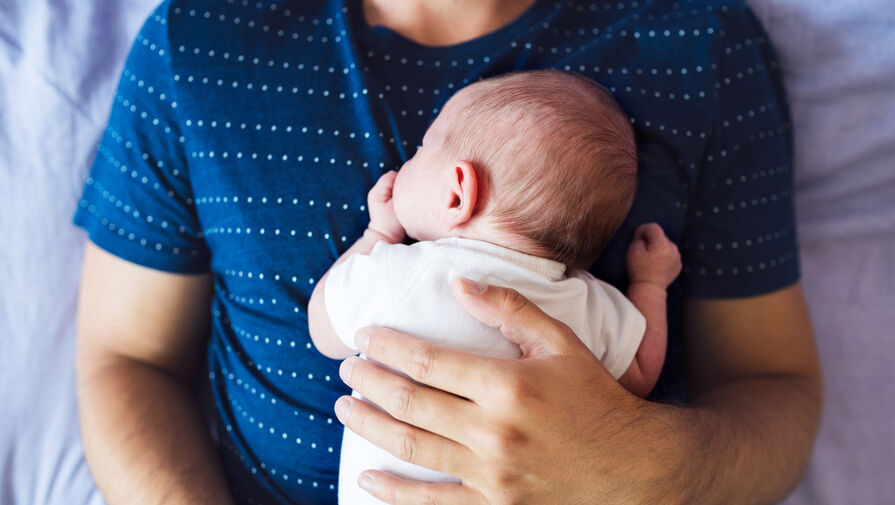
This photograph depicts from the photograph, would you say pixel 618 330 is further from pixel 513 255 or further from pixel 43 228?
pixel 43 228

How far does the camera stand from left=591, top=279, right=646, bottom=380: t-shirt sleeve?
869 mm

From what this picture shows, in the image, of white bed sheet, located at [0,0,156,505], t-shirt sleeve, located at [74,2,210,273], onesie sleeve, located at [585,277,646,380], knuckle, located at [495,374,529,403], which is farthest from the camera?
white bed sheet, located at [0,0,156,505]

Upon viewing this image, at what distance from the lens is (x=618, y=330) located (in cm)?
87

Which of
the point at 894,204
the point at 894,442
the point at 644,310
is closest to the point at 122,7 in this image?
the point at 644,310

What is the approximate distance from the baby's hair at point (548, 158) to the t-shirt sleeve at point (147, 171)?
449 mm

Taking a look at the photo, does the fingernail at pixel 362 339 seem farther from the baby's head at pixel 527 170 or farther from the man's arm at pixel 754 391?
the man's arm at pixel 754 391

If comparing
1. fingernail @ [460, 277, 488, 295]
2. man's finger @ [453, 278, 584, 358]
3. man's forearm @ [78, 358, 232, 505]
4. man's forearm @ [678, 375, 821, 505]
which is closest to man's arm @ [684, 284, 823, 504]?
man's forearm @ [678, 375, 821, 505]

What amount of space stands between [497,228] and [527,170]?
8cm

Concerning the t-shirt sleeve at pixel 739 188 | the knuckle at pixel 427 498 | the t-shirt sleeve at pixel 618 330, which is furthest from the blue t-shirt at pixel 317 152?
the knuckle at pixel 427 498

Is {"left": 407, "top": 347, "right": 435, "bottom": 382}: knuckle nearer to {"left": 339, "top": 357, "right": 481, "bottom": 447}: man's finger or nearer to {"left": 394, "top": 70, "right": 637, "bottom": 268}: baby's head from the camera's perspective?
{"left": 339, "top": 357, "right": 481, "bottom": 447}: man's finger

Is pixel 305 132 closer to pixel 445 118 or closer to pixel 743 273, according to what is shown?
pixel 445 118

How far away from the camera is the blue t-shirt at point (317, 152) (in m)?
0.95

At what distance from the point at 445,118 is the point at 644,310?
1.30 ft

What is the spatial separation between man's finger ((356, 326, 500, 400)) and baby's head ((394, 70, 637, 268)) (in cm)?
16
